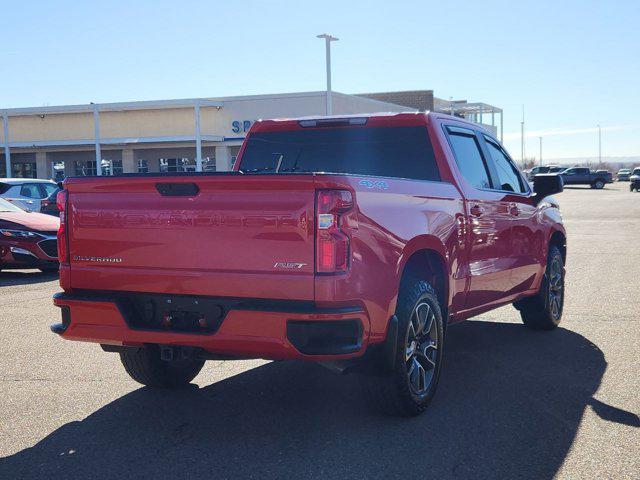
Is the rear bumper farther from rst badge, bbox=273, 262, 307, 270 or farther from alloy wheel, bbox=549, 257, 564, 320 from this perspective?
alloy wheel, bbox=549, 257, 564, 320

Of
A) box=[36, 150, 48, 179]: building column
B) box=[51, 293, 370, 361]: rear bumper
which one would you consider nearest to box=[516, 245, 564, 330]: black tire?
box=[51, 293, 370, 361]: rear bumper

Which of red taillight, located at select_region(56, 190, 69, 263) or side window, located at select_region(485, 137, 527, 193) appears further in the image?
side window, located at select_region(485, 137, 527, 193)

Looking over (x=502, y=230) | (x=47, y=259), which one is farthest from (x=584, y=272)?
(x=47, y=259)

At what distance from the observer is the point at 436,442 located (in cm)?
483

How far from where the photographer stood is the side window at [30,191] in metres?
20.6

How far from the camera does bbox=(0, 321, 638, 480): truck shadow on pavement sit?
4.42 m

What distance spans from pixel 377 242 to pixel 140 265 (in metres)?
1.40

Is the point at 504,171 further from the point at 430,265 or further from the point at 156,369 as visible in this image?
the point at 156,369

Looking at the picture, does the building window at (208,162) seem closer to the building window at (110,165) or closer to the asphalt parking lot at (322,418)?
the building window at (110,165)

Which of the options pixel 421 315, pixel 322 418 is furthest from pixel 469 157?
pixel 322 418

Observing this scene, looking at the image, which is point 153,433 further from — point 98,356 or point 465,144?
point 465,144

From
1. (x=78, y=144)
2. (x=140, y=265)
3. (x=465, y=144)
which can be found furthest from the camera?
(x=78, y=144)

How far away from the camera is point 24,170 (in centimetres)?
5362

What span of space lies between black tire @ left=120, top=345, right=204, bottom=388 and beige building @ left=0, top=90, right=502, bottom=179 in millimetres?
38553
